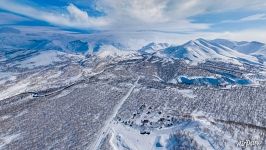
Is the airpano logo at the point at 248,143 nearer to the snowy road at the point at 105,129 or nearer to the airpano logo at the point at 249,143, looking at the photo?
the airpano logo at the point at 249,143

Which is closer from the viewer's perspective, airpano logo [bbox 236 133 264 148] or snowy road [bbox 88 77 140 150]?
airpano logo [bbox 236 133 264 148]

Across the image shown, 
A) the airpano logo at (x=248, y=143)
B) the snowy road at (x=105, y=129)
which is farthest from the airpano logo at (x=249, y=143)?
the snowy road at (x=105, y=129)

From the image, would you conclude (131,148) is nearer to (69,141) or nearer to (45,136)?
(69,141)

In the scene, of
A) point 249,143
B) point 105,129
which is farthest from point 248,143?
point 105,129

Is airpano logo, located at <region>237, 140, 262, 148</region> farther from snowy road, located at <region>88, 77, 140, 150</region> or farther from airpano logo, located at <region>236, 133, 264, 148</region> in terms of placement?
snowy road, located at <region>88, 77, 140, 150</region>

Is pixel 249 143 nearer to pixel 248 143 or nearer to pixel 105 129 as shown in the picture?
pixel 248 143

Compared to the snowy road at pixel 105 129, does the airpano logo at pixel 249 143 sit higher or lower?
higher

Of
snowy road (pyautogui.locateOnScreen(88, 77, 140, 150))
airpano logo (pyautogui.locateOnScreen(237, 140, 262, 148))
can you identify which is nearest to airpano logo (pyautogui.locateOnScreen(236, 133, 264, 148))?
airpano logo (pyautogui.locateOnScreen(237, 140, 262, 148))

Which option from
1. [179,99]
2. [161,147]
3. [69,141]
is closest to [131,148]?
[161,147]

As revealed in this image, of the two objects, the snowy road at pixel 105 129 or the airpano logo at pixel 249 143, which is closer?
the airpano logo at pixel 249 143

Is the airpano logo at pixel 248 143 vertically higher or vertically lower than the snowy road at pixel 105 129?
higher

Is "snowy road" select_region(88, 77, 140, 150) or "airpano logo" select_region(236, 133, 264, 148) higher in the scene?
"airpano logo" select_region(236, 133, 264, 148)
